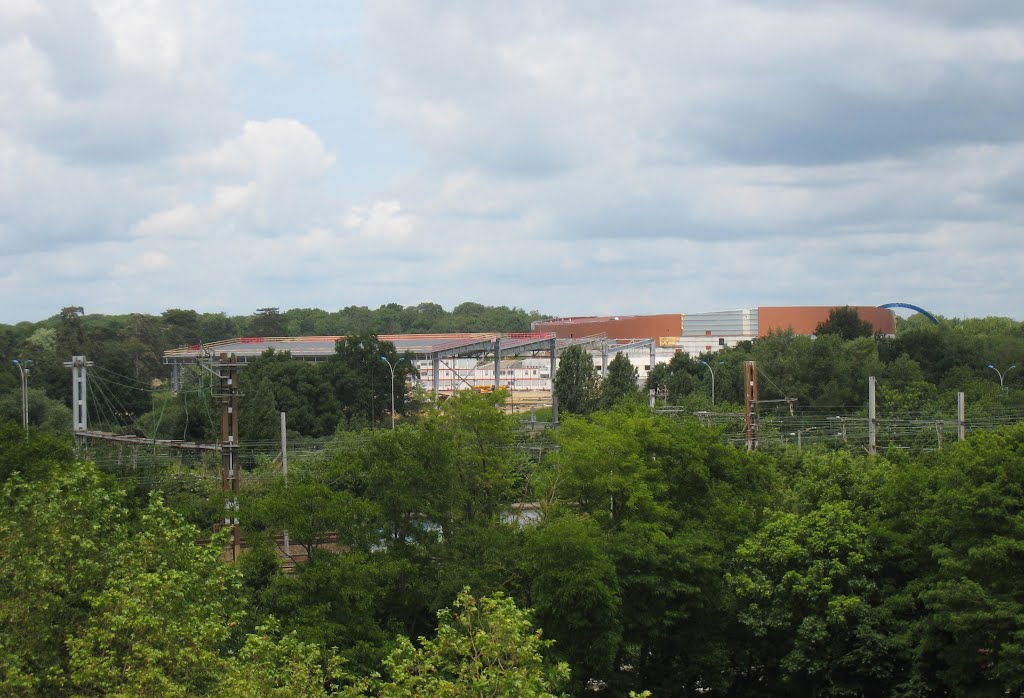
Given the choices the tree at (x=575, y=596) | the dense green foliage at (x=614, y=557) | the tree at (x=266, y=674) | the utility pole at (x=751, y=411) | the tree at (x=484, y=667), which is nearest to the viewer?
the tree at (x=266, y=674)

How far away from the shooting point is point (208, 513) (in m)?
39.6

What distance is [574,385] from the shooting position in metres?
66.8

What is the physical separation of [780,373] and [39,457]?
58.3 meters

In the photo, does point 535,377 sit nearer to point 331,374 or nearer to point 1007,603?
point 331,374

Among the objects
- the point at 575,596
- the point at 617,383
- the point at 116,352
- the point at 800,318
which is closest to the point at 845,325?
the point at 800,318

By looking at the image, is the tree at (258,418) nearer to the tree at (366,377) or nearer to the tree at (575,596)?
the tree at (366,377)

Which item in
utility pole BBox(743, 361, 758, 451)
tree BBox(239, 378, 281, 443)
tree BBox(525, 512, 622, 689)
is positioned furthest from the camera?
tree BBox(239, 378, 281, 443)

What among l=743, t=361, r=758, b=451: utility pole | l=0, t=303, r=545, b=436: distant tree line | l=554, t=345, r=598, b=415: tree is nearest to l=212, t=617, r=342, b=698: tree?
l=743, t=361, r=758, b=451: utility pole

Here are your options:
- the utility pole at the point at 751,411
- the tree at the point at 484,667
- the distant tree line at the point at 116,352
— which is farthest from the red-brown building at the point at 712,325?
the tree at the point at 484,667

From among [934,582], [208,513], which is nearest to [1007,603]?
[934,582]

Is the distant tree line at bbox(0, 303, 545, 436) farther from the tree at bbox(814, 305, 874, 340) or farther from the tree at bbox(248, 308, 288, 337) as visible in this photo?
the tree at bbox(814, 305, 874, 340)

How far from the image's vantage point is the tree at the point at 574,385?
66562 millimetres

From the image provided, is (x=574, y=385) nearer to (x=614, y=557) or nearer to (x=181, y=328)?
(x=614, y=557)

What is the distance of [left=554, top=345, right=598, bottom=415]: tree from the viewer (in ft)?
218
